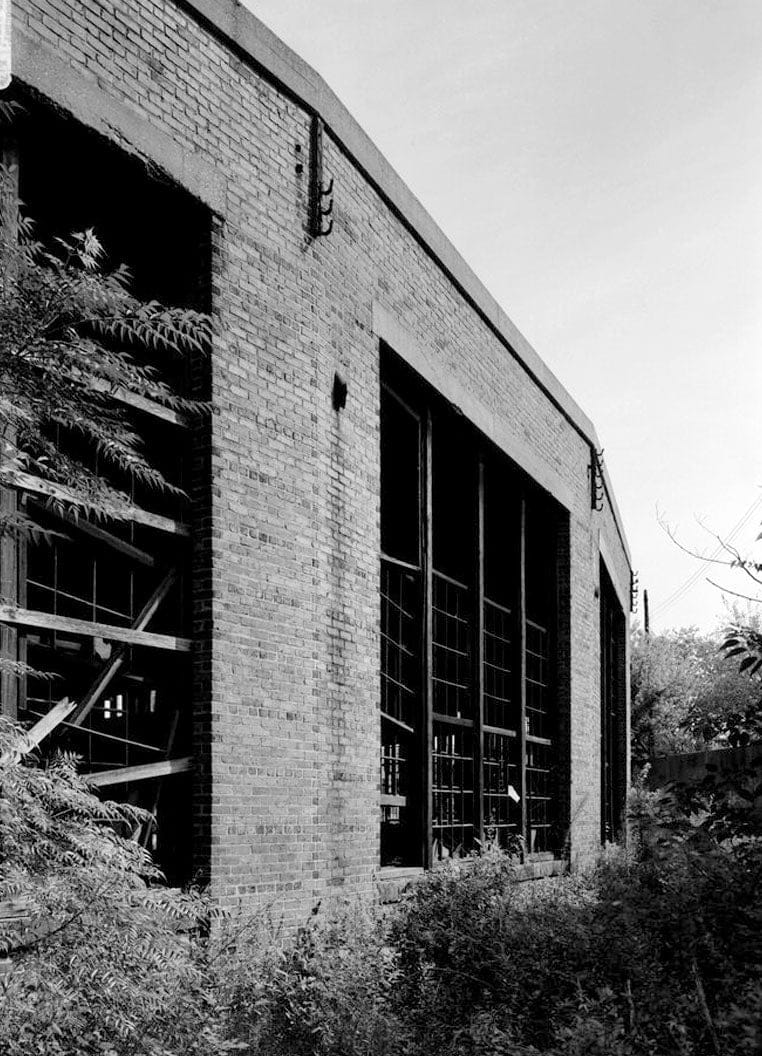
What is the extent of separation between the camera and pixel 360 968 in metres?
8.27

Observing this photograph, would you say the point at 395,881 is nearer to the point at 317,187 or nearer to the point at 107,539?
the point at 107,539

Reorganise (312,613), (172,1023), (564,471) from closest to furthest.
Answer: (172,1023), (312,613), (564,471)

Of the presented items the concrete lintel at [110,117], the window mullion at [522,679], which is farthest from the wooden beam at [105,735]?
the window mullion at [522,679]

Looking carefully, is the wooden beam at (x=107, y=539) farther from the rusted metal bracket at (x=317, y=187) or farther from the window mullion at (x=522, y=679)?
the window mullion at (x=522, y=679)

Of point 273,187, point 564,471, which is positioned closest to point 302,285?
point 273,187

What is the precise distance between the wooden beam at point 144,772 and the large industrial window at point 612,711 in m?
16.9

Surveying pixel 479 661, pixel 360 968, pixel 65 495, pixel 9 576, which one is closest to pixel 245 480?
pixel 9 576

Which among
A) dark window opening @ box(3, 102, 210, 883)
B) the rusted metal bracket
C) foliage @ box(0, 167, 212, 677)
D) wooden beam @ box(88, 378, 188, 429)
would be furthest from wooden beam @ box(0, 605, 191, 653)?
the rusted metal bracket

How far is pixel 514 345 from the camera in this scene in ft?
55.6

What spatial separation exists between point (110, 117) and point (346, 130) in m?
3.48

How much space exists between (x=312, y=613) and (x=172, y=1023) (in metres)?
4.06

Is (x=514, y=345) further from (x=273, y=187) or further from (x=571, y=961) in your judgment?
(x=571, y=961)

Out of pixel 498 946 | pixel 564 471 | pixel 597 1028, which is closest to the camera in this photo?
pixel 597 1028

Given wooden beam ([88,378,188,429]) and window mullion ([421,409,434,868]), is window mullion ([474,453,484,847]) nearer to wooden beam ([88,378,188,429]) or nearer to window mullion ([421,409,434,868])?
window mullion ([421,409,434,868])
